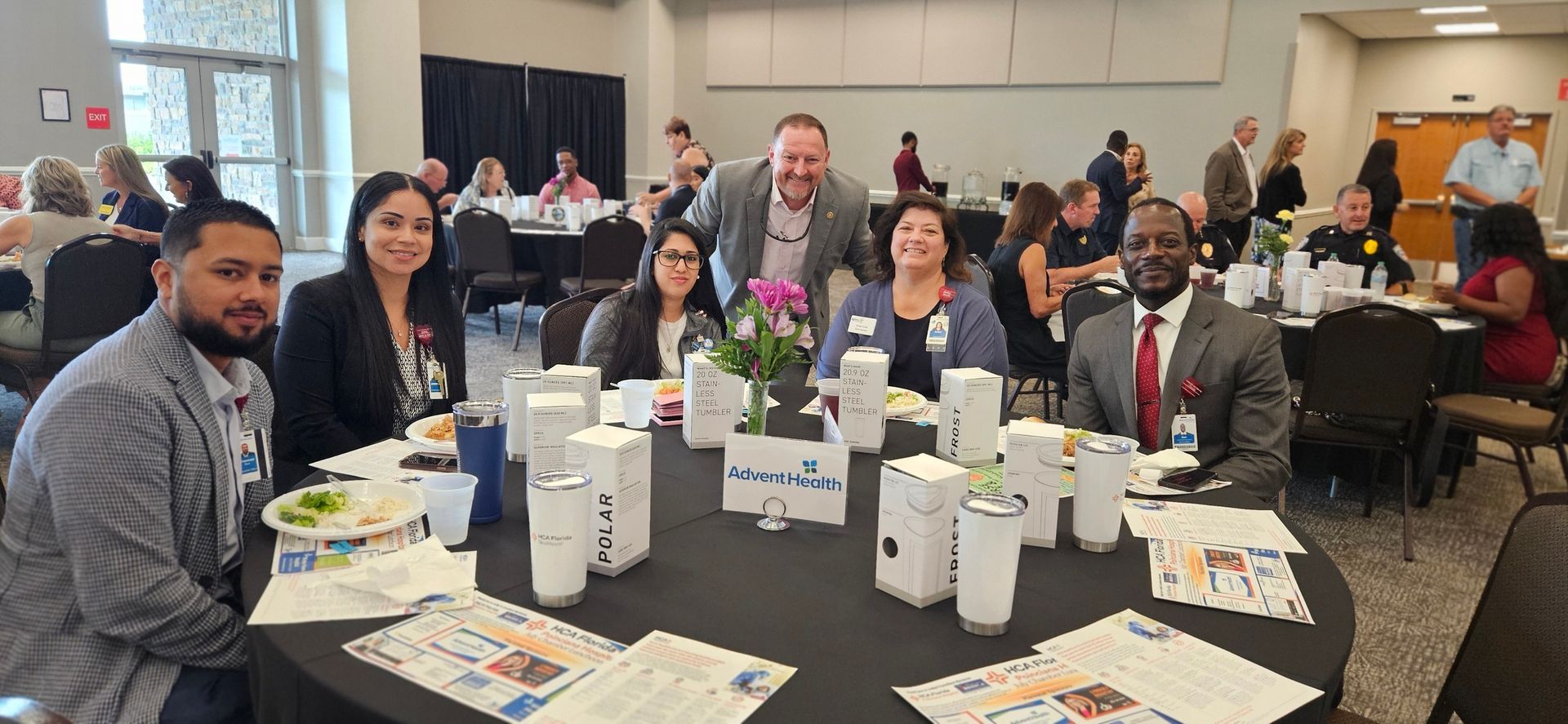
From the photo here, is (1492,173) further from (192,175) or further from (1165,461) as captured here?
(192,175)

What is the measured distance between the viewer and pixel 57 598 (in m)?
1.35

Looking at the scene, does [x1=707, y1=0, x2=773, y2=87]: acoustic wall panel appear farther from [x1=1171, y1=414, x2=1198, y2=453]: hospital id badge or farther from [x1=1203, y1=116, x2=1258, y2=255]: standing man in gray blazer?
[x1=1171, y1=414, x2=1198, y2=453]: hospital id badge

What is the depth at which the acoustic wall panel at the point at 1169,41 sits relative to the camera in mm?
9664

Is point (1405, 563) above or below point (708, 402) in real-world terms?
below

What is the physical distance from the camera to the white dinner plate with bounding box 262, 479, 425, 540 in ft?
4.77

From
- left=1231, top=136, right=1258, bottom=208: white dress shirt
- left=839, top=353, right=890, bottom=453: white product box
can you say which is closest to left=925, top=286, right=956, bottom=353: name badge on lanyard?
left=839, top=353, right=890, bottom=453: white product box

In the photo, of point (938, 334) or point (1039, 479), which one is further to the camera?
point (938, 334)

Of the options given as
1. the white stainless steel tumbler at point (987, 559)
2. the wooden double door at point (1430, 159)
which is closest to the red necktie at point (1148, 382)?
the white stainless steel tumbler at point (987, 559)

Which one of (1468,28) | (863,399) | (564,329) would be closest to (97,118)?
(564,329)

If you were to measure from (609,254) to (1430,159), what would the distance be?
36.8 ft

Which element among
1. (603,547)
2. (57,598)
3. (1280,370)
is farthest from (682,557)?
(1280,370)

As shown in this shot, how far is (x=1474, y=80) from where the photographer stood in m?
11.7

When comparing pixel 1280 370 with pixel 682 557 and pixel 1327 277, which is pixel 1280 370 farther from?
pixel 1327 277

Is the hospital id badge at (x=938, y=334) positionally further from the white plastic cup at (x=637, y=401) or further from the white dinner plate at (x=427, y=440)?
the white dinner plate at (x=427, y=440)
